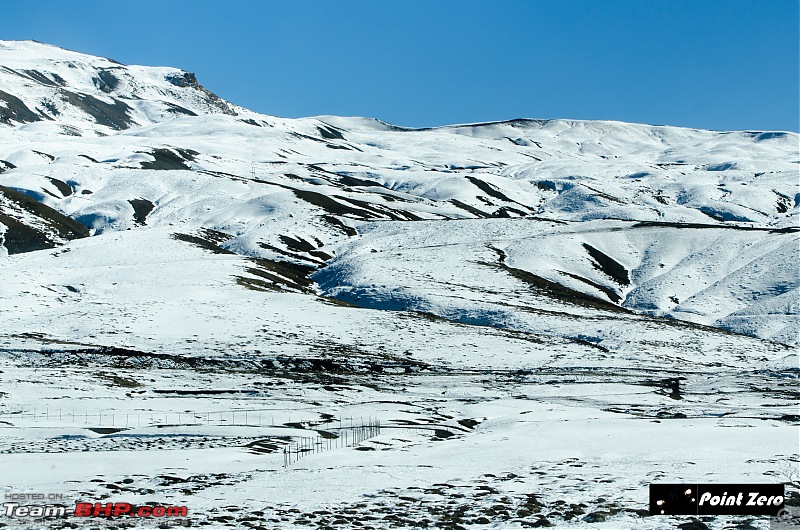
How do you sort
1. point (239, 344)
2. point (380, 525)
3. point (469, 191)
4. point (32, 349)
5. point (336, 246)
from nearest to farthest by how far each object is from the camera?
1. point (380, 525)
2. point (32, 349)
3. point (239, 344)
4. point (336, 246)
5. point (469, 191)

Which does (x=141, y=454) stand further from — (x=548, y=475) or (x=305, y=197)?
(x=305, y=197)

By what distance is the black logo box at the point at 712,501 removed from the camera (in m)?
15.3

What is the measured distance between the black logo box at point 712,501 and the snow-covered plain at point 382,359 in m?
0.68

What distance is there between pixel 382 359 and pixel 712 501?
35375 millimetres

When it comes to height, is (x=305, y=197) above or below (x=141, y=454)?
above

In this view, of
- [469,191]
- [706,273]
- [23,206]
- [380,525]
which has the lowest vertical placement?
[380,525]

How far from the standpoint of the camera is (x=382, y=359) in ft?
165

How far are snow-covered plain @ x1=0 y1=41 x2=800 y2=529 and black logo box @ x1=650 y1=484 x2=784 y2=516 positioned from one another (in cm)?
68

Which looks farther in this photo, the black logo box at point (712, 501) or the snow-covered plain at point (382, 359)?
the snow-covered plain at point (382, 359)

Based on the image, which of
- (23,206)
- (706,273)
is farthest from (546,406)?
(23,206)

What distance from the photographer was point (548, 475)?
19906mm

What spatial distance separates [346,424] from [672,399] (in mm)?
18649

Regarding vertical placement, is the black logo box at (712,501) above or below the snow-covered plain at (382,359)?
below

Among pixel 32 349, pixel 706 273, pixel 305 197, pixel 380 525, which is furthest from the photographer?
pixel 305 197
